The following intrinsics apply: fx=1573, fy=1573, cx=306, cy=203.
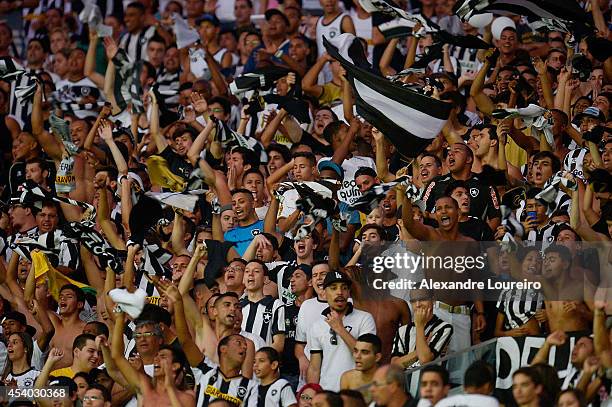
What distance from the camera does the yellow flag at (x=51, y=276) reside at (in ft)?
41.4

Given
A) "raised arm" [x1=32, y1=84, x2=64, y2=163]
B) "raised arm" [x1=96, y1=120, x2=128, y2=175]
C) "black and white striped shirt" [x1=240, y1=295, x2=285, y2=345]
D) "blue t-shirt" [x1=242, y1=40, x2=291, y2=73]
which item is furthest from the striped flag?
"raised arm" [x1=32, y1=84, x2=64, y2=163]

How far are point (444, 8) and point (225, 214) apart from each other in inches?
181

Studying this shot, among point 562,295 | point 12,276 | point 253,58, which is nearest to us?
point 562,295

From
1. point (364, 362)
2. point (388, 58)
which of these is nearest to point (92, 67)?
point (388, 58)

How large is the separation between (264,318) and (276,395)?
35.3 inches

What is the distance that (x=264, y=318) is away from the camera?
11.4 meters

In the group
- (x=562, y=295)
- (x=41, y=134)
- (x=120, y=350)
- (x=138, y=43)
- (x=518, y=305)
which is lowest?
(x=138, y=43)

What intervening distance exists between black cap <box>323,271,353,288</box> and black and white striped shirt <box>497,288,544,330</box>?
1066 millimetres

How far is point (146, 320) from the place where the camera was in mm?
11422

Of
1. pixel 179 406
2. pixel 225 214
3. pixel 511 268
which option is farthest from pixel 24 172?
pixel 511 268

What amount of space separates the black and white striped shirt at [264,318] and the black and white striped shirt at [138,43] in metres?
6.13

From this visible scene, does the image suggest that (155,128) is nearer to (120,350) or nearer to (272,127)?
(272,127)

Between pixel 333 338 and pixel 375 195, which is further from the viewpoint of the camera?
pixel 375 195

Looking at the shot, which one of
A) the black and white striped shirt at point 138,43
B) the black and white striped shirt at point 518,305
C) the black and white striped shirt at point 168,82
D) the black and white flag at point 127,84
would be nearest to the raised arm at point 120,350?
the black and white striped shirt at point 518,305
